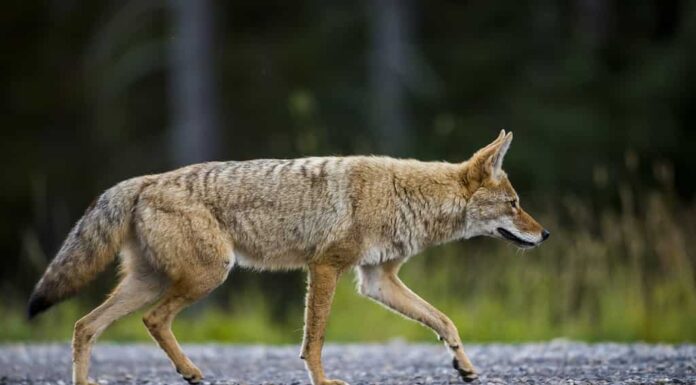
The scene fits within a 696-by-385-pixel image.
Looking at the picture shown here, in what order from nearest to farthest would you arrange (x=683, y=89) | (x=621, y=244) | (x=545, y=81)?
(x=621, y=244) < (x=683, y=89) < (x=545, y=81)

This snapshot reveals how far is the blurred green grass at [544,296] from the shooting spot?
10102 mm

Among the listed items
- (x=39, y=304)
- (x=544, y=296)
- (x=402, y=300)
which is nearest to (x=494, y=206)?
(x=402, y=300)

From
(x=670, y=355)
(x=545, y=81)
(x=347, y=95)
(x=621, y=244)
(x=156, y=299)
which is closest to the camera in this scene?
(x=156, y=299)

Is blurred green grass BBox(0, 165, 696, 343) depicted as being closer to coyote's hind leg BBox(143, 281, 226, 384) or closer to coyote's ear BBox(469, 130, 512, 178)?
coyote's ear BBox(469, 130, 512, 178)

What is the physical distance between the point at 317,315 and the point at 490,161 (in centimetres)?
165

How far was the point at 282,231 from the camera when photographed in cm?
729

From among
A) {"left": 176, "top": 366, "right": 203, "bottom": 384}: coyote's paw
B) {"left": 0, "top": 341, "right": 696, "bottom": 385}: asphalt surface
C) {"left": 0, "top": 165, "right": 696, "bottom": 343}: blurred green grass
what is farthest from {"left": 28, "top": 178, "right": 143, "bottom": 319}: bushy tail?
{"left": 0, "top": 165, "right": 696, "bottom": 343}: blurred green grass

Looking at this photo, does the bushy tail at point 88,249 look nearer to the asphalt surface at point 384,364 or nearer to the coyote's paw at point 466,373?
the asphalt surface at point 384,364

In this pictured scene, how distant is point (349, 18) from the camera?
21906mm

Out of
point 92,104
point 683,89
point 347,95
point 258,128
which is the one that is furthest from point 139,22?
point 683,89

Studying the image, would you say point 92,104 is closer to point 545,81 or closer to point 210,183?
point 545,81

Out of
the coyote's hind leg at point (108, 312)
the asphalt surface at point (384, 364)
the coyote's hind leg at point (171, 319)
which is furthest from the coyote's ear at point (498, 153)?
the coyote's hind leg at point (108, 312)

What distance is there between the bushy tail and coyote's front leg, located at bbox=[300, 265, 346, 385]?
1230 mm

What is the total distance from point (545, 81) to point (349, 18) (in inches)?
178
